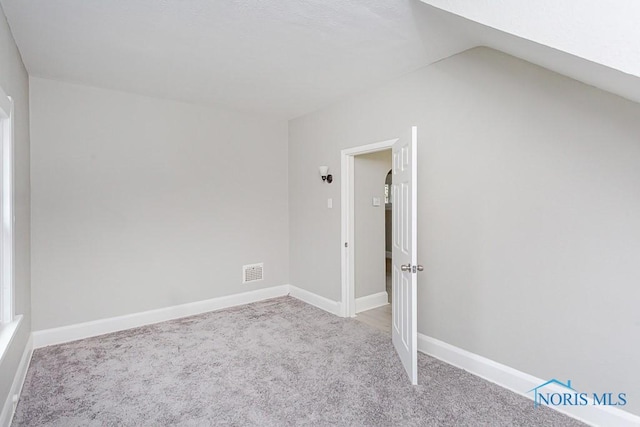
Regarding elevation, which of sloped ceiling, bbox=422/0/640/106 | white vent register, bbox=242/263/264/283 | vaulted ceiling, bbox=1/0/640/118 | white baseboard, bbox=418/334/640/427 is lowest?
white baseboard, bbox=418/334/640/427

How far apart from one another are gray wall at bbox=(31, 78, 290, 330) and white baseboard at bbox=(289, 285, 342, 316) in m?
0.31

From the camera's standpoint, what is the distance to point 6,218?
7.14 feet

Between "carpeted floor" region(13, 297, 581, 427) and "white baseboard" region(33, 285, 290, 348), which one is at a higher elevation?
"white baseboard" region(33, 285, 290, 348)

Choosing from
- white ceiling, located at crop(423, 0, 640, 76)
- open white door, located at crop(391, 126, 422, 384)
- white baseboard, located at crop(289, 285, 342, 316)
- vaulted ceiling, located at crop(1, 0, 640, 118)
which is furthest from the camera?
white baseboard, located at crop(289, 285, 342, 316)

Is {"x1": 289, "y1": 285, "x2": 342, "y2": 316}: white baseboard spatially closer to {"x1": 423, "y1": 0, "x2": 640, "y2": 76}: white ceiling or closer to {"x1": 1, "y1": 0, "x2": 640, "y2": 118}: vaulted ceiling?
{"x1": 1, "y1": 0, "x2": 640, "y2": 118}: vaulted ceiling

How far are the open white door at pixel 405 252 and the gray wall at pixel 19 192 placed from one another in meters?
2.53

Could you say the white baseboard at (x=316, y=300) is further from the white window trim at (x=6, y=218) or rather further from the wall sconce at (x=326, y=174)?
the white window trim at (x=6, y=218)

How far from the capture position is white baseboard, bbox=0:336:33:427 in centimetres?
192

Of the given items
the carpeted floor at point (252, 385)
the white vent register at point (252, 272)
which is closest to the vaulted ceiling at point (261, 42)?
the carpeted floor at point (252, 385)

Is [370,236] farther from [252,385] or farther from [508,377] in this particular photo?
[252,385]

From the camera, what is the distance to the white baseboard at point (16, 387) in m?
1.92

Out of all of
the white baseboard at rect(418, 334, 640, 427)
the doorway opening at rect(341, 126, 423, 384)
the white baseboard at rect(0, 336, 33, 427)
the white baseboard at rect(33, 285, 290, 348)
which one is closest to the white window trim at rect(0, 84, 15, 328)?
the white baseboard at rect(0, 336, 33, 427)

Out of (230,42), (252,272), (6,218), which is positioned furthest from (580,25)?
(252,272)

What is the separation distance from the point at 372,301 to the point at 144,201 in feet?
9.76
